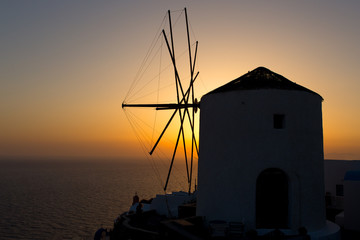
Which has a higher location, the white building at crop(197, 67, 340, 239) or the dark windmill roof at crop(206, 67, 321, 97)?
the dark windmill roof at crop(206, 67, 321, 97)


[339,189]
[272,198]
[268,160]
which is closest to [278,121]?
[268,160]

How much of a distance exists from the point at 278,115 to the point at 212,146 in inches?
127

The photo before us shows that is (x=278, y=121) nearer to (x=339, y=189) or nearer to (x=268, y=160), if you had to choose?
(x=268, y=160)

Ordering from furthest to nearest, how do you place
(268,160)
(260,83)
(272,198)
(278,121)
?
Answer: (260,83)
(278,121)
(272,198)
(268,160)

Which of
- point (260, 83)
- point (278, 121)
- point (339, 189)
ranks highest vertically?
point (260, 83)

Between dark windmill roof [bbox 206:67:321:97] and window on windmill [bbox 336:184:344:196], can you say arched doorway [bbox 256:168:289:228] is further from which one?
window on windmill [bbox 336:184:344:196]

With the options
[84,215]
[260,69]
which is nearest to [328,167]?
[260,69]

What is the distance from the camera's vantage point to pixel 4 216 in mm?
46562

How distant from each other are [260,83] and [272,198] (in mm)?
5078

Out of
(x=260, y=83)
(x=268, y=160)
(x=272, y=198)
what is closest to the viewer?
(x=268, y=160)

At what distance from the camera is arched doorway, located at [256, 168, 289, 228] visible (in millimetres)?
12711

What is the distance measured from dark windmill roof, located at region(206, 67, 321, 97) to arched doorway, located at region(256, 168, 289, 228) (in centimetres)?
364

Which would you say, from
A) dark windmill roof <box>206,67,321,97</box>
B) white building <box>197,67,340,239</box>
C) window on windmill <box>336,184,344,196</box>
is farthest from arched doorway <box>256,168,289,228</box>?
window on windmill <box>336,184,344,196</box>

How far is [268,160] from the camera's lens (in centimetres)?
1246
